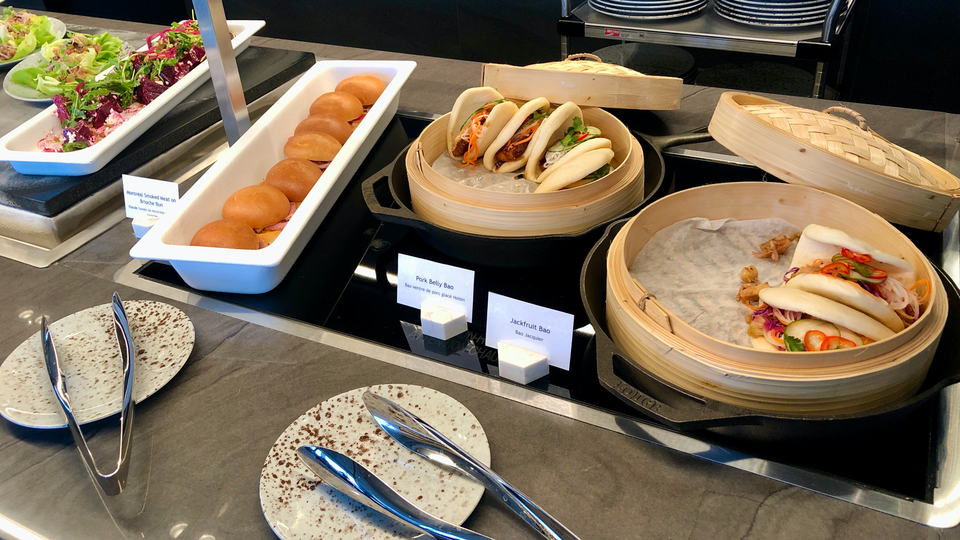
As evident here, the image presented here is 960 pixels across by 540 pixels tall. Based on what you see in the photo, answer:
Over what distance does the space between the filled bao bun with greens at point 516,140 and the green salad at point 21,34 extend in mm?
1687

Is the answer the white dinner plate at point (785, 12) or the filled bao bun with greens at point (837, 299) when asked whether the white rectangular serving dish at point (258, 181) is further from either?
the white dinner plate at point (785, 12)

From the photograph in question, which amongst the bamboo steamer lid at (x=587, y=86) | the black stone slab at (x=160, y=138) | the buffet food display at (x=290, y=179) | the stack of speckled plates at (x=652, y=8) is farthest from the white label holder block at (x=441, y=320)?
the stack of speckled plates at (x=652, y=8)

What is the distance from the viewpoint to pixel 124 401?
0.85 metres

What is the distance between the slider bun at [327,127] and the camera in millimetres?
1412

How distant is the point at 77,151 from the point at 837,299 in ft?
4.74

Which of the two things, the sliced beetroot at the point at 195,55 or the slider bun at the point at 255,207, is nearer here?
the slider bun at the point at 255,207

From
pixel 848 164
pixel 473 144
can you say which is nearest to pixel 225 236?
pixel 473 144

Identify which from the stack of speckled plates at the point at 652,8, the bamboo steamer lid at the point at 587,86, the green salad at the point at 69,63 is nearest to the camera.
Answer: the bamboo steamer lid at the point at 587,86

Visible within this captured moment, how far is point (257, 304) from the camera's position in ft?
3.55

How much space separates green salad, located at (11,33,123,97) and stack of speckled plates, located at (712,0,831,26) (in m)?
2.03

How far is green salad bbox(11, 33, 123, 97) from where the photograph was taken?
66.9 inches

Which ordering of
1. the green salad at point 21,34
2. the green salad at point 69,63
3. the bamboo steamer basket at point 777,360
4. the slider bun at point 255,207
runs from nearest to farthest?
the bamboo steamer basket at point 777,360
the slider bun at point 255,207
the green salad at point 69,63
the green salad at point 21,34

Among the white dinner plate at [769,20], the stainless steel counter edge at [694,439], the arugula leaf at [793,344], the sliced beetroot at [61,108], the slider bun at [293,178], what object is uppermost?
the white dinner plate at [769,20]

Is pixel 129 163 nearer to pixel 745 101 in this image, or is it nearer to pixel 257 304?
pixel 257 304
